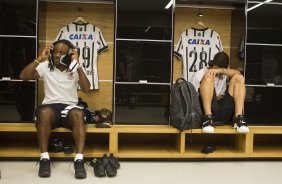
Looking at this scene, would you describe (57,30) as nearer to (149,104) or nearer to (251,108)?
(149,104)

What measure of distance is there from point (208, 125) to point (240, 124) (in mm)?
306

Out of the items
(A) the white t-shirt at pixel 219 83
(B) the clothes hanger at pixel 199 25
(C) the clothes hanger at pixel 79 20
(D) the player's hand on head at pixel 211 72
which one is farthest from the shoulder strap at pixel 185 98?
(C) the clothes hanger at pixel 79 20

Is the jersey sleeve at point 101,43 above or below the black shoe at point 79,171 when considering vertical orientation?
above

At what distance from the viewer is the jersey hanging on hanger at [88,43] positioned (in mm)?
3771

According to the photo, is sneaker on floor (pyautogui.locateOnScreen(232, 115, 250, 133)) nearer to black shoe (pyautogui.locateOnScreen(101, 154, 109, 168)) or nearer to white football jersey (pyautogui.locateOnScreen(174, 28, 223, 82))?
white football jersey (pyautogui.locateOnScreen(174, 28, 223, 82))

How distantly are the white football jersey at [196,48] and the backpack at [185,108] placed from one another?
1.98ft

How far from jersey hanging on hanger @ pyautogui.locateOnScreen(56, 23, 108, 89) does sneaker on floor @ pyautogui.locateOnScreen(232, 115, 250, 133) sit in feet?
4.91

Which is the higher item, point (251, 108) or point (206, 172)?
point (251, 108)

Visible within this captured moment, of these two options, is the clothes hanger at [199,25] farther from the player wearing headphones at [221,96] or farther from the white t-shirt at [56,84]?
the white t-shirt at [56,84]

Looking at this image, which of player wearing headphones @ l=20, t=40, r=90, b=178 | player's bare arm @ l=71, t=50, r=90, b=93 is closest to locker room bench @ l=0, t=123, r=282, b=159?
player wearing headphones @ l=20, t=40, r=90, b=178

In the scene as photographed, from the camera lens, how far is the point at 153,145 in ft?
12.0

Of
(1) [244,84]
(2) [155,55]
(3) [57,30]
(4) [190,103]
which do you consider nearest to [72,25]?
(3) [57,30]

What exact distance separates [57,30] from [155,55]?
113cm

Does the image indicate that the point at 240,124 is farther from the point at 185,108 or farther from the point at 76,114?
the point at 76,114
